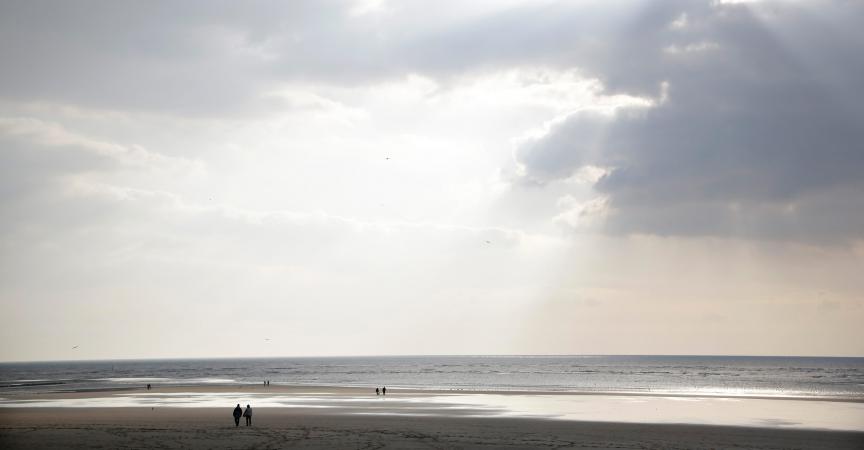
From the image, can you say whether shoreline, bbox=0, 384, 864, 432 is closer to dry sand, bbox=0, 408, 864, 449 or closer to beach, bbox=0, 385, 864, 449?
beach, bbox=0, 385, 864, 449

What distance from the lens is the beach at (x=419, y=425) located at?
37.9 m

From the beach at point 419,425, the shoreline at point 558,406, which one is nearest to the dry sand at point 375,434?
the beach at point 419,425

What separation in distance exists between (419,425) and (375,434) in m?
5.73

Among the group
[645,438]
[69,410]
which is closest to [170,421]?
[69,410]

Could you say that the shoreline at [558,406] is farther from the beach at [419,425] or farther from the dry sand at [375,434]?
the dry sand at [375,434]

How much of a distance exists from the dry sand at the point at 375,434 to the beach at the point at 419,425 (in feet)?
0.19

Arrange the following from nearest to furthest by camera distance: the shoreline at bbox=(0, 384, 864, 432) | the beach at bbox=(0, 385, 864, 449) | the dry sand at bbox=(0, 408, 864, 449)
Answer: the dry sand at bbox=(0, 408, 864, 449)
the beach at bbox=(0, 385, 864, 449)
the shoreline at bbox=(0, 384, 864, 432)

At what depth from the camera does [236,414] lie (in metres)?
45.6

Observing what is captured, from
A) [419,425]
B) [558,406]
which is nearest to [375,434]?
[419,425]

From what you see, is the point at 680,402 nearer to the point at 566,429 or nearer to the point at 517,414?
the point at 517,414

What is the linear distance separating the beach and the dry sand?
6cm

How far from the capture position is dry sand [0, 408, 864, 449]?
37.0 metres

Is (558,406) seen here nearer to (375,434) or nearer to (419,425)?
(419,425)

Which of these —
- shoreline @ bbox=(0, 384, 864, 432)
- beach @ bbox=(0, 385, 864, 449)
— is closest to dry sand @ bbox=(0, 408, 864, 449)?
beach @ bbox=(0, 385, 864, 449)
